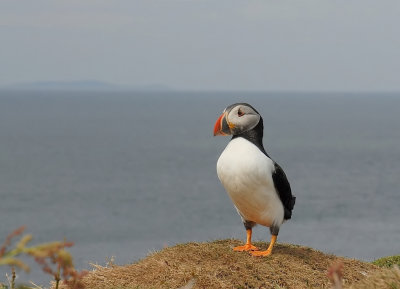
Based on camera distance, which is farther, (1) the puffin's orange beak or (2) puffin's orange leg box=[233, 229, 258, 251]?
(2) puffin's orange leg box=[233, 229, 258, 251]

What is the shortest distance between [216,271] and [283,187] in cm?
168

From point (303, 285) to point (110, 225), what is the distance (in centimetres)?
6819

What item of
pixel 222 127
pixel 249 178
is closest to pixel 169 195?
pixel 222 127

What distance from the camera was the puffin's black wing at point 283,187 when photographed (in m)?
10.6

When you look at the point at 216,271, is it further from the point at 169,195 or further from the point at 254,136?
the point at 169,195

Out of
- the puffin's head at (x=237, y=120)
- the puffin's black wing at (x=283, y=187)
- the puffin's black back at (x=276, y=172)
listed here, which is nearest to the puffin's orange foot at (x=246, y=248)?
the puffin's black wing at (x=283, y=187)

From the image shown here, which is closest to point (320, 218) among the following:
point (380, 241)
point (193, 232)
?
point (380, 241)

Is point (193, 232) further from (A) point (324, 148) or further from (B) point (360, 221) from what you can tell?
(A) point (324, 148)

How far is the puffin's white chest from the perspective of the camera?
10.2 metres

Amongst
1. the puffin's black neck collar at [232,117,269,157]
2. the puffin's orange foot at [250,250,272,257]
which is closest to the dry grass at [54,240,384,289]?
the puffin's orange foot at [250,250,272,257]

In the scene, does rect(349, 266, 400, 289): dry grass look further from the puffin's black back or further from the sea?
the sea

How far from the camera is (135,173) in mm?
113250

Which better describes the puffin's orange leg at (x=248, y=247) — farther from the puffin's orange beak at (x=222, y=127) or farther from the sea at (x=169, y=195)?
the sea at (x=169, y=195)

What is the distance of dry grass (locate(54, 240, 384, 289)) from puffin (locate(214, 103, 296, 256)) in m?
0.50
